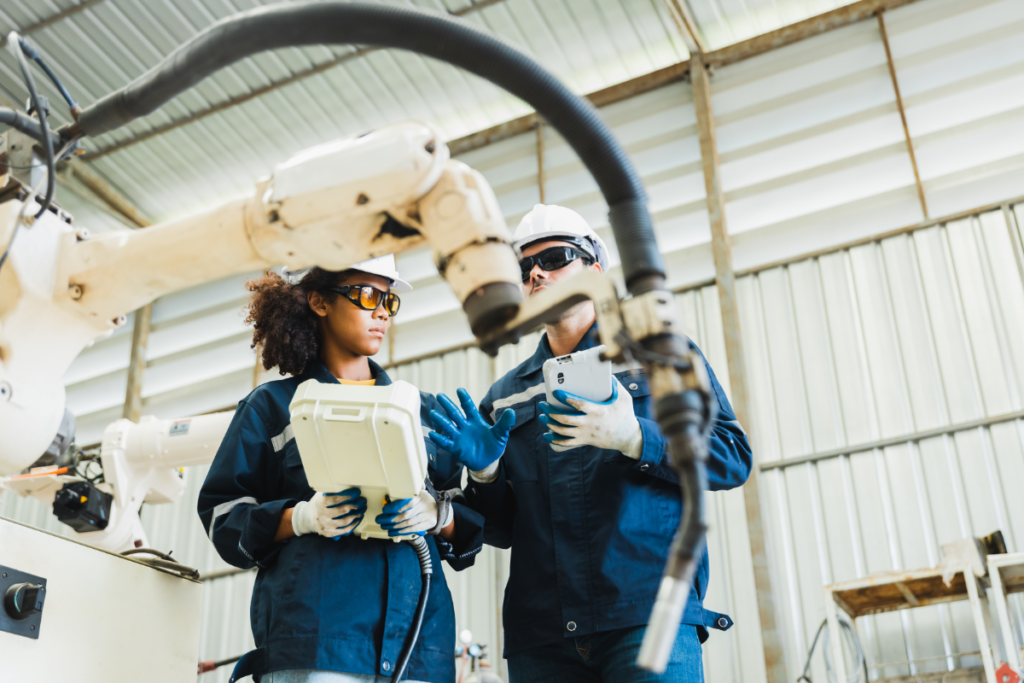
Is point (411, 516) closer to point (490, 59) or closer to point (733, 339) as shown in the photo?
point (490, 59)

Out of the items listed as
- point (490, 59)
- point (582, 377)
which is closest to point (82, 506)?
point (582, 377)

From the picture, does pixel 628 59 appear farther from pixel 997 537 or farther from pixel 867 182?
pixel 997 537

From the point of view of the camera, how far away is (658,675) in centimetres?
168

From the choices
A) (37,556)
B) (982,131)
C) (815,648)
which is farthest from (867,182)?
(37,556)

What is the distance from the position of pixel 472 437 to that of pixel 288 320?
1.84ft

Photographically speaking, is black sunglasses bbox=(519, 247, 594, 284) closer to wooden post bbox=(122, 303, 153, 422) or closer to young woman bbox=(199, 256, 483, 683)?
young woman bbox=(199, 256, 483, 683)

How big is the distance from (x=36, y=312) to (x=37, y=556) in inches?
25.5

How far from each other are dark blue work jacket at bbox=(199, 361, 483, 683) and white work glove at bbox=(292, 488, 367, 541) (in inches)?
3.0

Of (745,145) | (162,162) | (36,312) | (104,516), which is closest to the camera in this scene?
(36,312)

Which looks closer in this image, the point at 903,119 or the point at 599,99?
the point at 903,119

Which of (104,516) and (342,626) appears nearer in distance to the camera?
(342,626)

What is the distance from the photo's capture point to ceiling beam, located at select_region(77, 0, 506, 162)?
5867mm

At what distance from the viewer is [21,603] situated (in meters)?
1.63

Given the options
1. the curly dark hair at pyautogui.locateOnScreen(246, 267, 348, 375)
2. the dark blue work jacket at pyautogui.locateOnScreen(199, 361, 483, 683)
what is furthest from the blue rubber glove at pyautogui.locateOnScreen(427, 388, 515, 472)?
the curly dark hair at pyautogui.locateOnScreen(246, 267, 348, 375)
